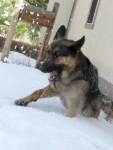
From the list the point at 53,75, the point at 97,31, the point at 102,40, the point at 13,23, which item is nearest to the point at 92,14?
the point at 97,31

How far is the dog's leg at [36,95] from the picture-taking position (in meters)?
4.44

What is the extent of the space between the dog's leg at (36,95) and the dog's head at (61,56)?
0.35m

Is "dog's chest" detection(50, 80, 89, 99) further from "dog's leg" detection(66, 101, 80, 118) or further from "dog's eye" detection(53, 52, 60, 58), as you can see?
"dog's eye" detection(53, 52, 60, 58)

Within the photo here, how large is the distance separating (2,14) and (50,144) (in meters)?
15.3

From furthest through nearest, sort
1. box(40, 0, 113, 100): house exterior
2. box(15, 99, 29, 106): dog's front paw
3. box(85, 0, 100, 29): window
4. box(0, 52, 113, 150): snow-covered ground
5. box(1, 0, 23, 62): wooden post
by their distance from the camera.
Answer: box(85, 0, 100, 29): window, box(1, 0, 23, 62): wooden post, box(40, 0, 113, 100): house exterior, box(15, 99, 29, 106): dog's front paw, box(0, 52, 113, 150): snow-covered ground

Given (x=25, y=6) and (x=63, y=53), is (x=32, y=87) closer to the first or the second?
(x=63, y=53)

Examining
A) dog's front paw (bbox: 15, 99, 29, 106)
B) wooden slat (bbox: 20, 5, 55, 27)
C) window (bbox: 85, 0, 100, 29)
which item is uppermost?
window (bbox: 85, 0, 100, 29)

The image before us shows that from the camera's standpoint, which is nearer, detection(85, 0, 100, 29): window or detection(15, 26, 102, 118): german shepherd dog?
detection(15, 26, 102, 118): german shepherd dog

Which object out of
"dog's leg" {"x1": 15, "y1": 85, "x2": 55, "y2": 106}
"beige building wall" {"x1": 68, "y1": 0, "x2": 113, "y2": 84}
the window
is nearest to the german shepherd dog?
"dog's leg" {"x1": 15, "y1": 85, "x2": 55, "y2": 106}

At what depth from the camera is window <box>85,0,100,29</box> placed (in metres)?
9.84

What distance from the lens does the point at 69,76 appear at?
4.42 m

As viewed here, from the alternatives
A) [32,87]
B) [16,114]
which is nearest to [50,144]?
[16,114]

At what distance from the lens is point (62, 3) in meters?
14.2

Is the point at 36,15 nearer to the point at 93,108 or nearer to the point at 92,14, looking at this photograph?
the point at 92,14
